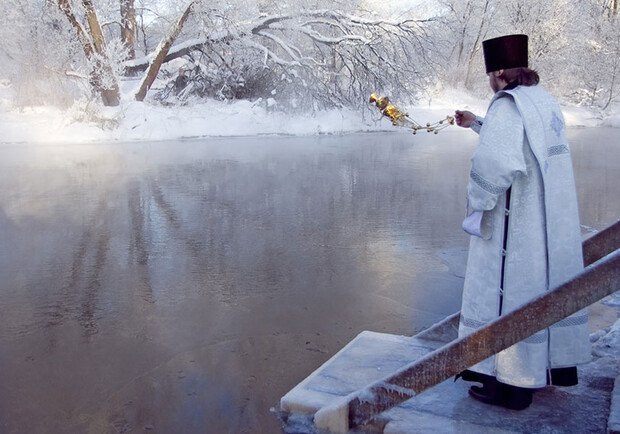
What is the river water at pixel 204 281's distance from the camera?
11.4 feet

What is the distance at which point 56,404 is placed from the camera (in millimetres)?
3344

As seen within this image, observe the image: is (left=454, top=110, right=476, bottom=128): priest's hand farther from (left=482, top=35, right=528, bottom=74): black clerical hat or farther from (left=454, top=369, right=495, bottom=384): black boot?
(left=454, top=369, right=495, bottom=384): black boot

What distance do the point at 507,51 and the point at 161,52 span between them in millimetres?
21058

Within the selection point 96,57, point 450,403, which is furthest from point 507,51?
point 96,57

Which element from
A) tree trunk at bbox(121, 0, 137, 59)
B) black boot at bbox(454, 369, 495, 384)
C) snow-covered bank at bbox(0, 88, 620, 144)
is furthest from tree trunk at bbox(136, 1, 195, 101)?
black boot at bbox(454, 369, 495, 384)

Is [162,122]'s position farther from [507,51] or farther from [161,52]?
[507,51]

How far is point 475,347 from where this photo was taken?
2520 mm

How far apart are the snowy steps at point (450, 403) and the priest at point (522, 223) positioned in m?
0.12

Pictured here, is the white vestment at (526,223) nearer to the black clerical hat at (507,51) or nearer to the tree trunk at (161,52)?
the black clerical hat at (507,51)

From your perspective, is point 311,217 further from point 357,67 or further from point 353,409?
point 357,67

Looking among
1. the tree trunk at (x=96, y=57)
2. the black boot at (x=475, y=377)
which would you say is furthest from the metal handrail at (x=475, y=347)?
the tree trunk at (x=96, y=57)

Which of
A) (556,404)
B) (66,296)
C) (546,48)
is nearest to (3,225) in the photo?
(66,296)

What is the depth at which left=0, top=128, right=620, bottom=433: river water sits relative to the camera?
11.4 feet

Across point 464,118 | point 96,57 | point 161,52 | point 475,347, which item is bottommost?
point 475,347
